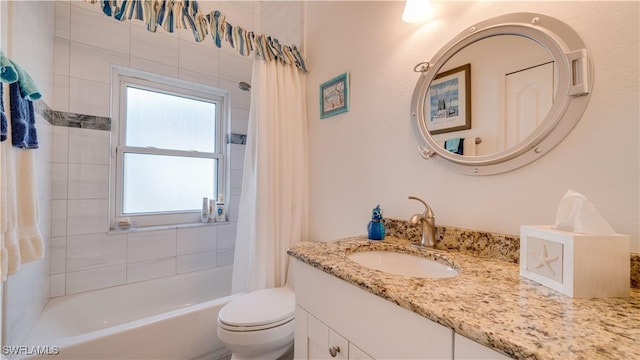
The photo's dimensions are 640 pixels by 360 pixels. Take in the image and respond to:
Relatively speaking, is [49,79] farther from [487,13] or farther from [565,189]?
[565,189]

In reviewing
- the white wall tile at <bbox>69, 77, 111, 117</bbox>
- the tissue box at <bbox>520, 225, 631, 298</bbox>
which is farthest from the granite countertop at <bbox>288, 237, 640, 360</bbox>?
the white wall tile at <bbox>69, 77, 111, 117</bbox>

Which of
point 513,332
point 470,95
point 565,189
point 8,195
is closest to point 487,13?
point 470,95

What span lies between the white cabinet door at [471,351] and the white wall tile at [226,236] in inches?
88.8

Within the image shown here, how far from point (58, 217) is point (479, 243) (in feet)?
8.27

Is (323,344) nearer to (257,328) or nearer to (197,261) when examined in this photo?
(257,328)

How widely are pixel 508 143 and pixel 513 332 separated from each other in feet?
2.22

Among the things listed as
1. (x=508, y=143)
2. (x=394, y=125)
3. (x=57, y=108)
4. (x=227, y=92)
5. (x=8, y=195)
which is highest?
(x=227, y=92)

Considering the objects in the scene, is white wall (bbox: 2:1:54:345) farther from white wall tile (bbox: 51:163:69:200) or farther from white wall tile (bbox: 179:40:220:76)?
white wall tile (bbox: 179:40:220:76)

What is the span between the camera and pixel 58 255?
5.77ft

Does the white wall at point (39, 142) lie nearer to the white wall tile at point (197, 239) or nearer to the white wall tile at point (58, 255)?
the white wall tile at point (58, 255)

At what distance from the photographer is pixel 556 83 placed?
79cm

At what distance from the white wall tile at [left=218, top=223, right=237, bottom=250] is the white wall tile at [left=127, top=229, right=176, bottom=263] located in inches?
15.0

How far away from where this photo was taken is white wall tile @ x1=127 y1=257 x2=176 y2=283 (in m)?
2.00

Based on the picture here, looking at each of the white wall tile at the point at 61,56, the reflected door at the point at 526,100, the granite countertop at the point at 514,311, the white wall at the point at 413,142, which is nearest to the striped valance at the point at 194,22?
the white wall at the point at 413,142
